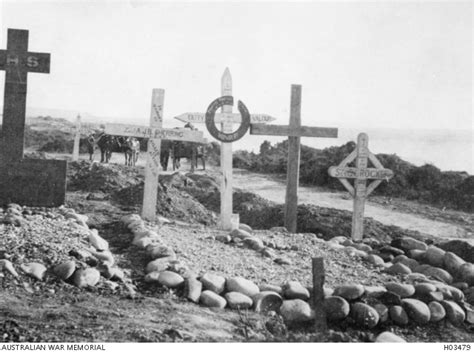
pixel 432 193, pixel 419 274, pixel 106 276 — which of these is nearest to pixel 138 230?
Answer: pixel 106 276

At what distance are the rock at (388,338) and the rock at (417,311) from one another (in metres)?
0.66

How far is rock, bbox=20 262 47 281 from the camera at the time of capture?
15.1 feet

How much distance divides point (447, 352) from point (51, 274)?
11.9 ft

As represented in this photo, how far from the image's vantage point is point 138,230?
653 centimetres

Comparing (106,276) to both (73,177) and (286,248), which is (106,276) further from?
(73,177)

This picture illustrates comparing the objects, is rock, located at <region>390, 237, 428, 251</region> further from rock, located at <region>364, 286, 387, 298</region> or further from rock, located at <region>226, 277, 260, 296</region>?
rock, located at <region>226, 277, 260, 296</region>

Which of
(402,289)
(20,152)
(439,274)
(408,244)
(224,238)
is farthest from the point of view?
(408,244)

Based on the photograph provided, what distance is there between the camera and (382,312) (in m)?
4.89

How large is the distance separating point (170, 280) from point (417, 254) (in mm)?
3787

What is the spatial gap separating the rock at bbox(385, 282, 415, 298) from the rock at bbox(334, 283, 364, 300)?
1.62 feet

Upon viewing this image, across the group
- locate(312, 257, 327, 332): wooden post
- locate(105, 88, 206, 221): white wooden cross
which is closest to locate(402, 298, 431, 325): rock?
locate(312, 257, 327, 332): wooden post

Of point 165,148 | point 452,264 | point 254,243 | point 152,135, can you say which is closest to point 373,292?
point 254,243

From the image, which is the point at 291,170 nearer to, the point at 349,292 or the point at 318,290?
the point at 349,292

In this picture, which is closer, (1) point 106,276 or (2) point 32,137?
(1) point 106,276
